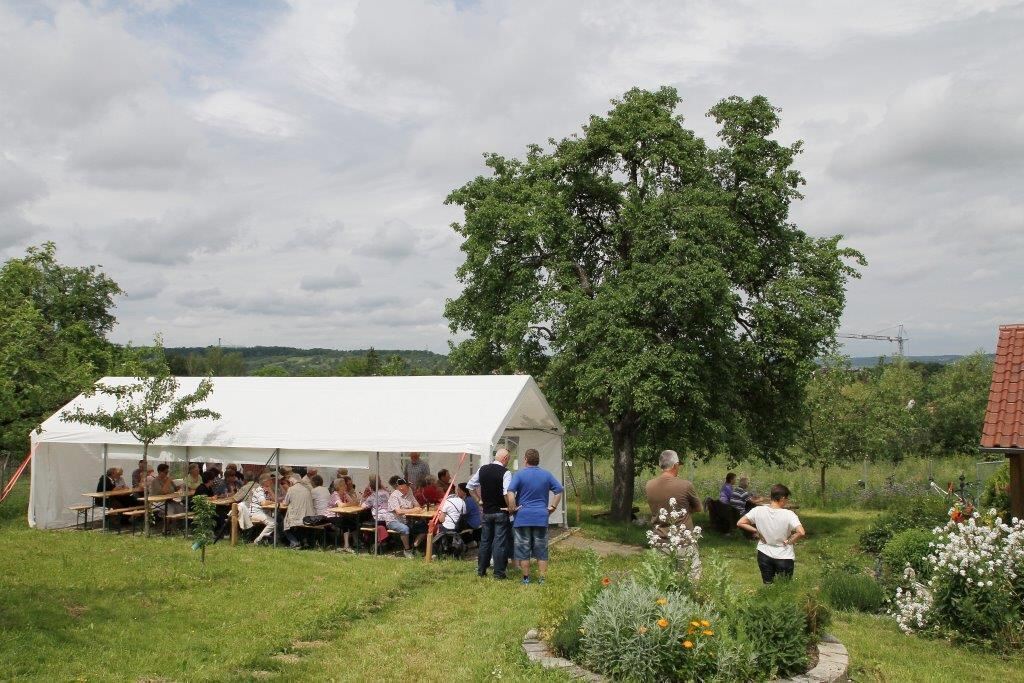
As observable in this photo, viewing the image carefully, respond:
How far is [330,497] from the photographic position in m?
13.8

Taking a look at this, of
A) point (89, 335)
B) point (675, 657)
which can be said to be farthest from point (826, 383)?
point (89, 335)

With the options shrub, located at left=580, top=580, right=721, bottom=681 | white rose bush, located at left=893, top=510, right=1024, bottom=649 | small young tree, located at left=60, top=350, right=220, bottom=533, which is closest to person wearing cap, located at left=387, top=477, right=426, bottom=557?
small young tree, located at left=60, top=350, right=220, bottom=533

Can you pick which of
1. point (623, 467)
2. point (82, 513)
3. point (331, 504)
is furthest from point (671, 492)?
point (82, 513)

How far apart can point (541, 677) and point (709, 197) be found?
1119 cm

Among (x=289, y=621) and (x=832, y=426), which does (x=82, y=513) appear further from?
(x=832, y=426)

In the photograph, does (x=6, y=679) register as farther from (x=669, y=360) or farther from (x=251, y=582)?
(x=669, y=360)

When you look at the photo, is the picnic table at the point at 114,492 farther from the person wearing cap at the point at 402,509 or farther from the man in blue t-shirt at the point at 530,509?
the man in blue t-shirt at the point at 530,509

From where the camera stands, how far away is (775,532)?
7844 millimetres

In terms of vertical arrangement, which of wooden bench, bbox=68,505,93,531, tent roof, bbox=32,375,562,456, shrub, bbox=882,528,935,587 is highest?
tent roof, bbox=32,375,562,456

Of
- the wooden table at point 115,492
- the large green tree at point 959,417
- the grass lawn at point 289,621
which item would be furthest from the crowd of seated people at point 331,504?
the large green tree at point 959,417

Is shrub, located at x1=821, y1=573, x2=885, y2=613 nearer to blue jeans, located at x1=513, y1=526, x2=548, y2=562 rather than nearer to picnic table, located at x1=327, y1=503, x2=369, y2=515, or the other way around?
blue jeans, located at x1=513, y1=526, x2=548, y2=562

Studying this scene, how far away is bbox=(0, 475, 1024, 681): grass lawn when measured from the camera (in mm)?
6691

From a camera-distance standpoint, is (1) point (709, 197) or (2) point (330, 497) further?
(1) point (709, 197)

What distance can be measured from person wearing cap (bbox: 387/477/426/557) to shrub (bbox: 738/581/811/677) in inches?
292
